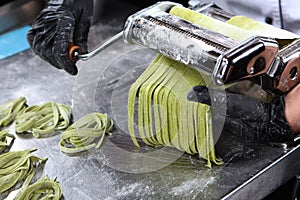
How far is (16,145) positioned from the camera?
64.2 inches

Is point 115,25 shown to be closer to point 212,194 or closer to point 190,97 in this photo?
point 190,97

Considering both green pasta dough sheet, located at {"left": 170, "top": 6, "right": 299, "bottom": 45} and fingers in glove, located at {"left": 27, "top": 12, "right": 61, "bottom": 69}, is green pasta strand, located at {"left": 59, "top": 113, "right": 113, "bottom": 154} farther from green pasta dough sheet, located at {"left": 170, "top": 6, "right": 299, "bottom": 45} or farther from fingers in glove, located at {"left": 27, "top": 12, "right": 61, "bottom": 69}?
green pasta dough sheet, located at {"left": 170, "top": 6, "right": 299, "bottom": 45}

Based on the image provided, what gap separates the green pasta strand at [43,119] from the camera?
1.67 m

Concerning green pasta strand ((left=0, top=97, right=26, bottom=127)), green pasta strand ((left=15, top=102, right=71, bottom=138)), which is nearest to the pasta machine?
green pasta strand ((left=15, top=102, right=71, bottom=138))

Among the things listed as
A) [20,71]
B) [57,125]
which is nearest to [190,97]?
[57,125]

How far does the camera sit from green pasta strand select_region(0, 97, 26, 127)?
1718 millimetres

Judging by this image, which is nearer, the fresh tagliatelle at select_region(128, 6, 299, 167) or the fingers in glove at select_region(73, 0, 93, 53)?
the fresh tagliatelle at select_region(128, 6, 299, 167)

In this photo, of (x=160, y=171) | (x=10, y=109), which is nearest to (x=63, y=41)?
(x=10, y=109)

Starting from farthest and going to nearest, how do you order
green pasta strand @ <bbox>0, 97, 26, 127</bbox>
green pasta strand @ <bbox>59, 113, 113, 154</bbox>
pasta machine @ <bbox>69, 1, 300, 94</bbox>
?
green pasta strand @ <bbox>0, 97, 26, 127</bbox>
green pasta strand @ <bbox>59, 113, 113, 154</bbox>
pasta machine @ <bbox>69, 1, 300, 94</bbox>

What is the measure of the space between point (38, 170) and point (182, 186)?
42cm

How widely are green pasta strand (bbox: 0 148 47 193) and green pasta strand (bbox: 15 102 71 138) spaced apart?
0.33 ft

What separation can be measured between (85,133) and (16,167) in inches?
8.8

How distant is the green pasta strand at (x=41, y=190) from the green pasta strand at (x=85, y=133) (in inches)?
5.9

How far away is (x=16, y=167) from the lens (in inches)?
59.4
